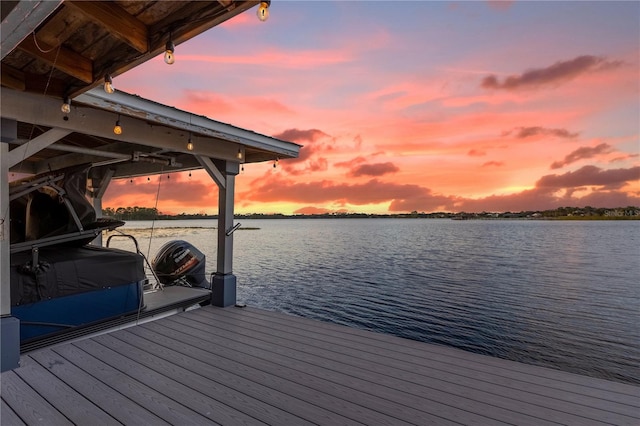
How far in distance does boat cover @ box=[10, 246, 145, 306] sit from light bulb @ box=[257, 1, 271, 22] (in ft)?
13.1

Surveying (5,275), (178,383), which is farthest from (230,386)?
(5,275)

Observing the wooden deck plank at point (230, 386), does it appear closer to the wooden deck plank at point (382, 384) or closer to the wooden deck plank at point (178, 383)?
the wooden deck plank at point (178, 383)

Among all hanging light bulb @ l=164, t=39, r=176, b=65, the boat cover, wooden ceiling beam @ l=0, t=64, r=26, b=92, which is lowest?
the boat cover

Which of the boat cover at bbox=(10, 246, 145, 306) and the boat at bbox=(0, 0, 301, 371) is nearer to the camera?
the boat at bbox=(0, 0, 301, 371)

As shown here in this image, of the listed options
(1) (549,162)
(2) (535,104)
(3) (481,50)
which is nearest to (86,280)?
(3) (481,50)

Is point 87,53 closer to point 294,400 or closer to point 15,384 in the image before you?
point 15,384

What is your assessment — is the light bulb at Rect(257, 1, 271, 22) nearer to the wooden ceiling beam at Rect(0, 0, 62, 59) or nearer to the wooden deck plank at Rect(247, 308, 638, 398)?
the wooden ceiling beam at Rect(0, 0, 62, 59)

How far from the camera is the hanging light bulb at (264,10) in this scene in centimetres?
137

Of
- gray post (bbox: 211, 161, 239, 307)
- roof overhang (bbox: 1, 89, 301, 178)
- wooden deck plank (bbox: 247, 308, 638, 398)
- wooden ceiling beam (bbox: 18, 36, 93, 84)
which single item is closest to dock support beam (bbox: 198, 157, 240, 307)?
gray post (bbox: 211, 161, 239, 307)

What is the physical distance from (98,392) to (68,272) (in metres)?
1.98

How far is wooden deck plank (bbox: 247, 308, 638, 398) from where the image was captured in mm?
2822

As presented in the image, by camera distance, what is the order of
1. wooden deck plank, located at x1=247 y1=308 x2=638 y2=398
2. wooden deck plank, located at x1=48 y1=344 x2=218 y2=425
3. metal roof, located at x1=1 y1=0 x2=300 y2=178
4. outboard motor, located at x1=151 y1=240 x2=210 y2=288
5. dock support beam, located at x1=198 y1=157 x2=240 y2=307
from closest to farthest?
1. metal roof, located at x1=1 y1=0 x2=300 y2=178
2. wooden deck plank, located at x1=48 y1=344 x2=218 y2=425
3. wooden deck plank, located at x1=247 y1=308 x2=638 y2=398
4. dock support beam, located at x1=198 y1=157 x2=240 y2=307
5. outboard motor, located at x1=151 y1=240 x2=210 y2=288

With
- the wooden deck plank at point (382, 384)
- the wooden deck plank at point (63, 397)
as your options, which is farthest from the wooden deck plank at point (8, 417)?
the wooden deck plank at point (382, 384)

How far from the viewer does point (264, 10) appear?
1.38 meters
